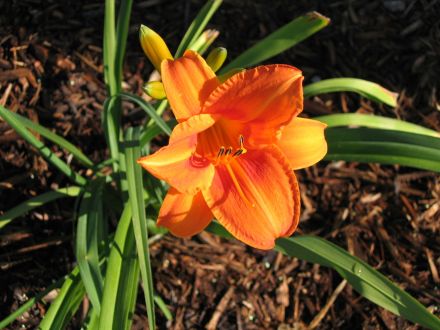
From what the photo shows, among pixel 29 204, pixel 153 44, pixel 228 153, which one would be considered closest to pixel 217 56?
A: pixel 153 44

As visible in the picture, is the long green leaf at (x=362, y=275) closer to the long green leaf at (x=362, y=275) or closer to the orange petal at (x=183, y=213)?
the long green leaf at (x=362, y=275)

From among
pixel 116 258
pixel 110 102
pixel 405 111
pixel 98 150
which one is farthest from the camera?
pixel 405 111

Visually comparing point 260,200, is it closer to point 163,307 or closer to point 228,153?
point 228,153

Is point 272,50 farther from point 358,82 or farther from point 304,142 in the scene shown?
point 304,142

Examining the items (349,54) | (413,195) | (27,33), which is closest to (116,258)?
(27,33)

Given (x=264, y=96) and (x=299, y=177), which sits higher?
(x=264, y=96)

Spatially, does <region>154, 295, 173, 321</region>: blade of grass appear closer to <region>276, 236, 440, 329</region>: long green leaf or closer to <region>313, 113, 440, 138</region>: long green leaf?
<region>276, 236, 440, 329</region>: long green leaf
